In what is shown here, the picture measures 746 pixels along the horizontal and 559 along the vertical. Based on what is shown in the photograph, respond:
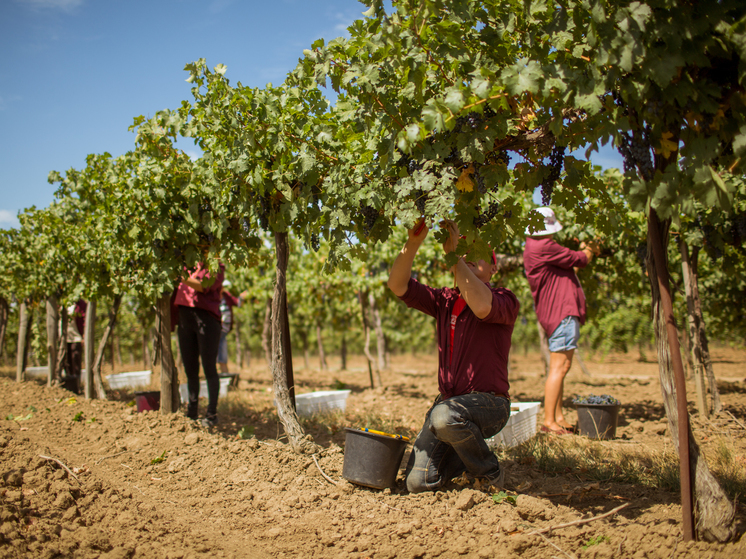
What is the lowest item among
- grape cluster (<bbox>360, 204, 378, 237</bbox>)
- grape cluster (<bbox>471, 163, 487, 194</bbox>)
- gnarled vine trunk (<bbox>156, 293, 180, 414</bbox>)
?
gnarled vine trunk (<bbox>156, 293, 180, 414</bbox>)

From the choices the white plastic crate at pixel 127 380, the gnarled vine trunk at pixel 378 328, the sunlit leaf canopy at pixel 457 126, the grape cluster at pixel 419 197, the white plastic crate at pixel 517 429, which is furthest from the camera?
the gnarled vine trunk at pixel 378 328

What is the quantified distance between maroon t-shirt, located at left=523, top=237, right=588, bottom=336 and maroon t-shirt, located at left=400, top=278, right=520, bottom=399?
4.87ft

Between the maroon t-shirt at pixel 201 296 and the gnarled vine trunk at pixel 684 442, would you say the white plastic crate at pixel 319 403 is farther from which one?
the gnarled vine trunk at pixel 684 442

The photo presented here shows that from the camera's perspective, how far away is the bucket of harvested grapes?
385 cm

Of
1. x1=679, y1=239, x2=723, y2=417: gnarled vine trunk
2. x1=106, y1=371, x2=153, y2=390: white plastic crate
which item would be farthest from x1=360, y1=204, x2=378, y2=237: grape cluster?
x1=106, y1=371, x2=153, y2=390: white plastic crate

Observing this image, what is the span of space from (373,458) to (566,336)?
205cm

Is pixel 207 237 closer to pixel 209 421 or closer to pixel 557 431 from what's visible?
pixel 209 421

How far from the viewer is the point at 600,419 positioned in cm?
387

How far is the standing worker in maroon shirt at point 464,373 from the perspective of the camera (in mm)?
2541

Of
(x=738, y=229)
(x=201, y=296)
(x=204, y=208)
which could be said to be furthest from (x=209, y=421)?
(x=738, y=229)

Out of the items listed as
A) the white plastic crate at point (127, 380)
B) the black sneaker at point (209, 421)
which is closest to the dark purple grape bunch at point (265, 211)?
the black sneaker at point (209, 421)

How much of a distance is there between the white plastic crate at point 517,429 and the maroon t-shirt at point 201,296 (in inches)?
101

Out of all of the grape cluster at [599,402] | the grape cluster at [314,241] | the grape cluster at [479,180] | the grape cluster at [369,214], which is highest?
the grape cluster at [479,180]

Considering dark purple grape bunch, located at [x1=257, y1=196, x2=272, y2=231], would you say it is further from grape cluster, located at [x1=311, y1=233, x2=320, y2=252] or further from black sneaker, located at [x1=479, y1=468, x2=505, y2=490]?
black sneaker, located at [x1=479, y1=468, x2=505, y2=490]
